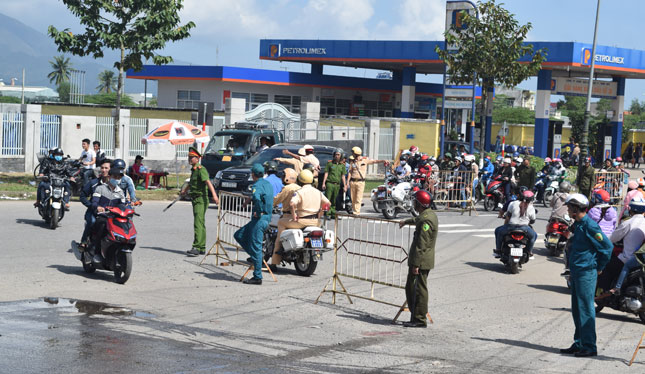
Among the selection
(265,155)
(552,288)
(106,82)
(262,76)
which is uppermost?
(106,82)

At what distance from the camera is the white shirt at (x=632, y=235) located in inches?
433

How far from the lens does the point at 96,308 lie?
1002 centimetres

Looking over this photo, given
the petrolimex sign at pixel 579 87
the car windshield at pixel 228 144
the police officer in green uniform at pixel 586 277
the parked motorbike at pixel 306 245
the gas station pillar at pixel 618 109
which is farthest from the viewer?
the gas station pillar at pixel 618 109

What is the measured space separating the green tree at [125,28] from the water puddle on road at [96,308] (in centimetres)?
1972

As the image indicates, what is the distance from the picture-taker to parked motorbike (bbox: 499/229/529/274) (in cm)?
1477

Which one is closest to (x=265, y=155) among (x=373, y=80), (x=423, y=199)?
(x=423, y=199)

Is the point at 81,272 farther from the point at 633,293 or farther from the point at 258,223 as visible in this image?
the point at 633,293

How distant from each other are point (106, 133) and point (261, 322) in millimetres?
24580

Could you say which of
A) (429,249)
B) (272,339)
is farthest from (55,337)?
(429,249)

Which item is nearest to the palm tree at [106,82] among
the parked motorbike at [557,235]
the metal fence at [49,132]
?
the metal fence at [49,132]

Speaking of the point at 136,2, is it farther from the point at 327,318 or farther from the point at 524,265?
the point at 327,318

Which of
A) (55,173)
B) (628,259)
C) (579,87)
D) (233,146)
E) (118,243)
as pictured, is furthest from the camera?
(579,87)

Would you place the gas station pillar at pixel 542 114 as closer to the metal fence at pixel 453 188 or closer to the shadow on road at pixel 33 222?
the metal fence at pixel 453 188

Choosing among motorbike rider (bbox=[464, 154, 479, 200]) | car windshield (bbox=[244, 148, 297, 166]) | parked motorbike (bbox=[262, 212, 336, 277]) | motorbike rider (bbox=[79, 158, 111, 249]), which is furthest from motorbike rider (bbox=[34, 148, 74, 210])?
motorbike rider (bbox=[464, 154, 479, 200])
